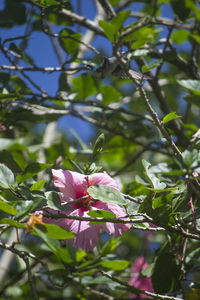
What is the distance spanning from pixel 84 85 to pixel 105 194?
89cm

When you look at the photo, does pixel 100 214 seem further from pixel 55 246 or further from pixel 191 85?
pixel 191 85

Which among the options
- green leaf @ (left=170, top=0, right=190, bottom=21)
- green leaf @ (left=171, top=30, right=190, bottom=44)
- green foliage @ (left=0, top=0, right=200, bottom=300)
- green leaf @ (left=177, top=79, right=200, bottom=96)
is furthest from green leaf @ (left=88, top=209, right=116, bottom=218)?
green leaf @ (left=171, top=30, right=190, bottom=44)

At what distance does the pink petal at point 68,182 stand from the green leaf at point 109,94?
0.70 meters

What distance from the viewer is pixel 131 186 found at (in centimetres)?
121

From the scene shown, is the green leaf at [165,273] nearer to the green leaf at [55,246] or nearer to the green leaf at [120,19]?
the green leaf at [55,246]

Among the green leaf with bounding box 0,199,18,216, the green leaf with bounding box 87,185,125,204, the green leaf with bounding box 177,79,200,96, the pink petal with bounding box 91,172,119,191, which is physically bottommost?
the pink petal with bounding box 91,172,119,191

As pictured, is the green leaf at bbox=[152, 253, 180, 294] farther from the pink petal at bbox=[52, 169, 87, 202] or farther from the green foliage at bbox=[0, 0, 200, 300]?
the pink petal at bbox=[52, 169, 87, 202]

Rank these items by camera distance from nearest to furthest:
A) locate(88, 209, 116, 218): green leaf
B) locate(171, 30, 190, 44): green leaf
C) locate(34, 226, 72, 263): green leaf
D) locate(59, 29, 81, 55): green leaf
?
locate(34, 226, 72, 263): green leaf < locate(88, 209, 116, 218): green leaf < locate(59, 29, 81, 55): green leaf < locate(171, 30, 190, 44): green leaf

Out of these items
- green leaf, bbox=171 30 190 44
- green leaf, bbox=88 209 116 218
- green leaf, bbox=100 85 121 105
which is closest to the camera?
green leaf, bbox=88 209 116 218

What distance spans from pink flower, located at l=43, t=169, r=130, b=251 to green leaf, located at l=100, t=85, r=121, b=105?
682mm

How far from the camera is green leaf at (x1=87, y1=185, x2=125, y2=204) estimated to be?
82 centimetres

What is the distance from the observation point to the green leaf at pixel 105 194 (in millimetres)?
816

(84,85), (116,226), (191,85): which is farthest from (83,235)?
(84,85)

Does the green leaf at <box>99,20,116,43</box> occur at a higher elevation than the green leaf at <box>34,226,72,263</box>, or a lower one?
higher
